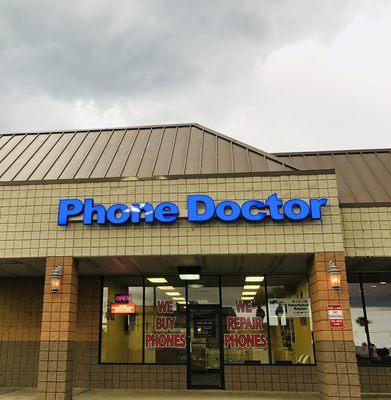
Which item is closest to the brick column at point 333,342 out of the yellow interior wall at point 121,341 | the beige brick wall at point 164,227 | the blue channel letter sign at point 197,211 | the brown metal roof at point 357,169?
the beige brick wall at point 164,227

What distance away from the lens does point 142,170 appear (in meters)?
13.6

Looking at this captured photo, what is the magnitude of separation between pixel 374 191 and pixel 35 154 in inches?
473

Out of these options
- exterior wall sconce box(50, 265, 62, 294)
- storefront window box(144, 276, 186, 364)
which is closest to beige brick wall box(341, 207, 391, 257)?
storefront window box(144, 276, 186, 364)

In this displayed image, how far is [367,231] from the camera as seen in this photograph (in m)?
11.6

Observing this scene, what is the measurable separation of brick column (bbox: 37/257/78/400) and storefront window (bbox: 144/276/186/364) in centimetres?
375

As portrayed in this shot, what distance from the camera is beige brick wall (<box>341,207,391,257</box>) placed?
451 inches

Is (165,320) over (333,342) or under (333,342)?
over

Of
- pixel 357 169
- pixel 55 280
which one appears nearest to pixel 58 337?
pixel 55 280

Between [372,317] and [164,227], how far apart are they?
7783mm

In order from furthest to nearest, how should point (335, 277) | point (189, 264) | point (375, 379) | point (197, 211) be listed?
point (375, 379)
point (189, 264)
point (197, 211)
point (335, 277)

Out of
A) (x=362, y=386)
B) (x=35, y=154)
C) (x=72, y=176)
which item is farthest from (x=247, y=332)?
(x=35, y=154)

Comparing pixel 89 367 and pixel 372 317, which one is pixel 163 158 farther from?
pixel 372 317

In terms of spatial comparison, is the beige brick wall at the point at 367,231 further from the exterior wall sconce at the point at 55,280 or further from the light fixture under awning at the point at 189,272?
the exterior wall sconce at the point at 55,280

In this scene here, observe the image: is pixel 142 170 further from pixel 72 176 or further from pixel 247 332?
pixel 247 332
